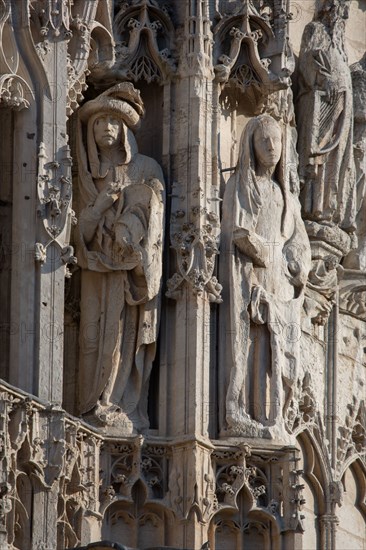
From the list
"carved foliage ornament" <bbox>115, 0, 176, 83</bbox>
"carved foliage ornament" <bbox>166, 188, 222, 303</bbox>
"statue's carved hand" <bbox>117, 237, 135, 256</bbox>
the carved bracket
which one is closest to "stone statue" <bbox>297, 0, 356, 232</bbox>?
the carved bracket

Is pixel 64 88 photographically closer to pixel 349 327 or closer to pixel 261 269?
pixel 261 269

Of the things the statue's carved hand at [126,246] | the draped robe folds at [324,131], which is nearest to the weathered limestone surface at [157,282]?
the statue's carved hand at [126,246]

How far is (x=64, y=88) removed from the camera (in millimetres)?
24312

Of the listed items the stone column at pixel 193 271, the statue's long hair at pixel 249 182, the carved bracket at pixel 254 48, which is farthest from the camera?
the carved bracket at pixel 254 48

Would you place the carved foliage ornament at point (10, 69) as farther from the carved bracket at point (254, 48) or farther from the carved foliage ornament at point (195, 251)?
the carved bracket at point (254, 48)

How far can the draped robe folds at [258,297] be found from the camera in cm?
2472

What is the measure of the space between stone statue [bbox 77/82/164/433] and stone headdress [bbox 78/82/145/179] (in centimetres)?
2

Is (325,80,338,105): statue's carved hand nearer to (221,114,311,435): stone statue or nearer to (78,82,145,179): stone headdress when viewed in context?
(221,114,311,435): stone statue

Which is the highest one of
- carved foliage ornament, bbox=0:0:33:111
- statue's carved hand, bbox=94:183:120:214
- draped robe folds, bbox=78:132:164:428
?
carved foliage ornament, bbox=0:0:33:111

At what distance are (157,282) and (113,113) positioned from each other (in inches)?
51.6

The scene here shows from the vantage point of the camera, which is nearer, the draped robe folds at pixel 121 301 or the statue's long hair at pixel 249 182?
the draped robe folds at pixel 121 301

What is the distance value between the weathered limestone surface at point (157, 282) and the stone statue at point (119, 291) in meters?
0.02

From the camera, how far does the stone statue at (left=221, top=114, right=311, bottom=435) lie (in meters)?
24.7

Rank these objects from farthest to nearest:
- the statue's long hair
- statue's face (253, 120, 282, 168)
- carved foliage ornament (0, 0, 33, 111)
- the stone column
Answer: statue's face (253, 120, 282, 168) → the statue's long hair → the stone column → carved foliage ornament (0, 0, 33, 111)
